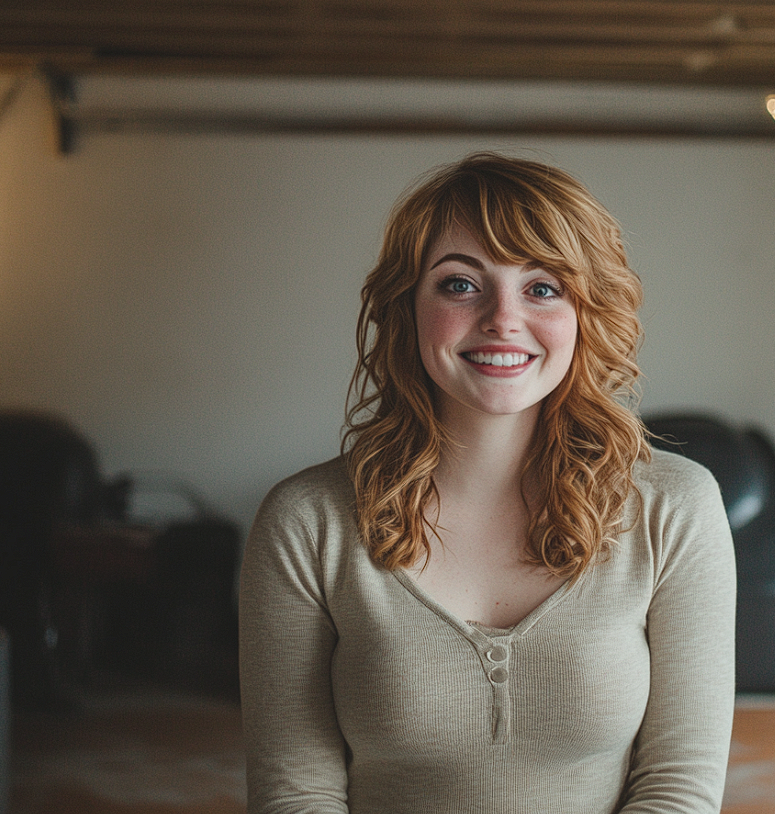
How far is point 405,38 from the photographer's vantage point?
9.23 ft

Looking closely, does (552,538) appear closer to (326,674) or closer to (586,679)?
(586,679)

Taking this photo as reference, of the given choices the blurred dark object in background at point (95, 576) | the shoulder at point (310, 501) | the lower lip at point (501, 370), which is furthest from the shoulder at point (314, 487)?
the blurred dark object in background at point (95, 576)

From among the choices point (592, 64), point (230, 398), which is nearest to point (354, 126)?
point (592, 64)

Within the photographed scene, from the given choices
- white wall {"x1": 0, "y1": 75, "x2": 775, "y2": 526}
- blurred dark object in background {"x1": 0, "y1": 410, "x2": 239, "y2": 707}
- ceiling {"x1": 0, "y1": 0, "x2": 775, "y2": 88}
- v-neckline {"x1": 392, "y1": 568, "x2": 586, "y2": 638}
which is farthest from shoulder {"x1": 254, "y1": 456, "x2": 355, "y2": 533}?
blurred dark object in background {"x1": 0, "y1": 410, "x2": 239, "y2": 707}

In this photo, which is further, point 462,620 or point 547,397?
point 547,397

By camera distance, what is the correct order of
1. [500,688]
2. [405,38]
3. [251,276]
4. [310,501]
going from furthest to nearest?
[251,276]
[405,38]
[310,501]
[500,688]

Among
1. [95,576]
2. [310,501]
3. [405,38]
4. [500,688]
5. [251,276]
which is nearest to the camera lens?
[500,688]

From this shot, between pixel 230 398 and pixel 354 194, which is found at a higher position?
pixel 354 194

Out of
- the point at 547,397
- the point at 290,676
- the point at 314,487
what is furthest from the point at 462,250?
the point at 290,676

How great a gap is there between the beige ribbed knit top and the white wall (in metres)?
2.20

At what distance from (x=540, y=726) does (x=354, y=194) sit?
256cm

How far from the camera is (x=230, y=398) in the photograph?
3354 mm

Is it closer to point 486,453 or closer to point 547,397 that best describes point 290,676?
point 486,453

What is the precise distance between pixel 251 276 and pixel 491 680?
247cm
